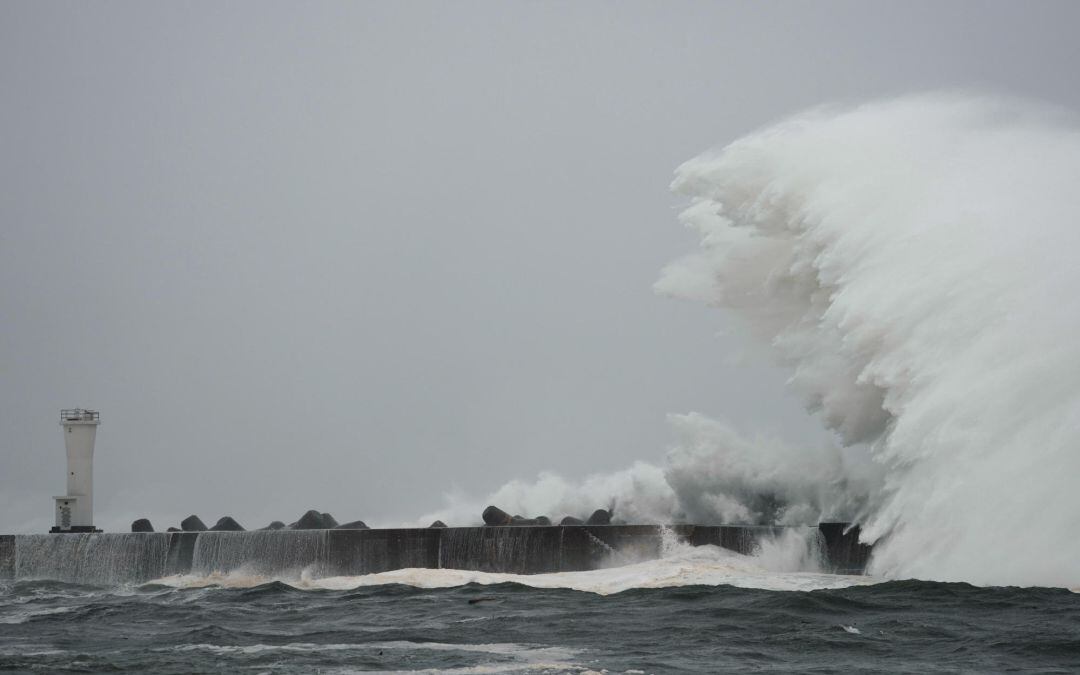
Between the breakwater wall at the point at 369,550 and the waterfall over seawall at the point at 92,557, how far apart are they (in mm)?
19

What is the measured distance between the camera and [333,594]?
675 inches

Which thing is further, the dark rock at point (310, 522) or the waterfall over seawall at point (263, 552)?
the dark rock at point (310, 522)

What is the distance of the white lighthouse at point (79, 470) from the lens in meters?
27.4

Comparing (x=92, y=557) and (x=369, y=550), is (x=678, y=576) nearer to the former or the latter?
(x=369, y=550)

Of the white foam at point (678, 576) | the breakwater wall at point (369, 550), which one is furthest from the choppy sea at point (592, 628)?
the breakwater wall at point (369, 550)

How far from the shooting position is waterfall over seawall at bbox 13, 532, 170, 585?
74.7 ft

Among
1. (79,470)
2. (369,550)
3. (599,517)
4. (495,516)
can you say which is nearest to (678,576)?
(599,517)

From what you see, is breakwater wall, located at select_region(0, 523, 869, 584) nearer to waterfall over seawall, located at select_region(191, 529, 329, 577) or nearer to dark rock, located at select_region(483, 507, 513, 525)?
waterfall over seawall, located at select_region(191, 529, 329, 577)

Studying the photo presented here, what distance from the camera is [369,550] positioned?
66.0 feet

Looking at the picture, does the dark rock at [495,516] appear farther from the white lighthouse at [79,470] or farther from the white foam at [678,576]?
the white lighthouse at [79,470]

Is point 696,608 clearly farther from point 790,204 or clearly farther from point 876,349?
point 790,204

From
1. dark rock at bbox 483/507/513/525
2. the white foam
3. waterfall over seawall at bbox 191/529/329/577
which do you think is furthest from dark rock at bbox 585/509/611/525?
waterfall over seawall at bbox 191/529/329/577

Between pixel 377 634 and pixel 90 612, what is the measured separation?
571 cm

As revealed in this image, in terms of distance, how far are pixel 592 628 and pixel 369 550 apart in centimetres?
876
